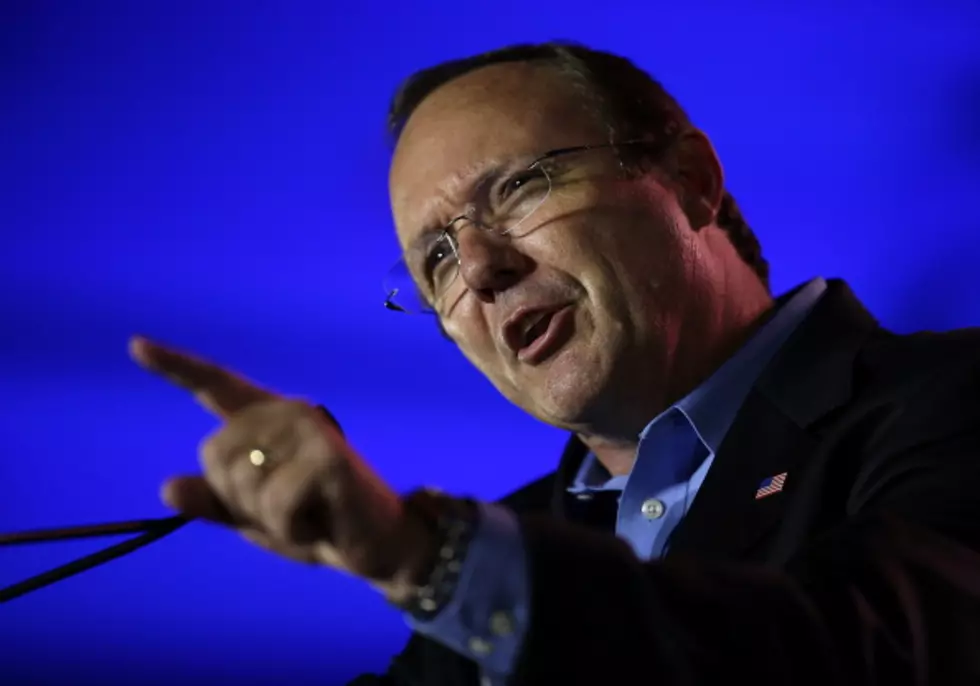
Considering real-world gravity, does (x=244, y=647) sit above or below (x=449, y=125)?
below

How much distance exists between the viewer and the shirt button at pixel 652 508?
889 mm

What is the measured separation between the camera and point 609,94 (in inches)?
42.2

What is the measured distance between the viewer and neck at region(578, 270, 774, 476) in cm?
96

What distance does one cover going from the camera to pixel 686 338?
0.96m

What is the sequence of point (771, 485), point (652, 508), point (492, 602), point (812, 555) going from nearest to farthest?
point (492, 602)
point (812, 555)
point (771, 485)
point (652, 508)

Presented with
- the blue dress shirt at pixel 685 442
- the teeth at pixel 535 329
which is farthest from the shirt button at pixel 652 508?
the teeth at pixel 535 329

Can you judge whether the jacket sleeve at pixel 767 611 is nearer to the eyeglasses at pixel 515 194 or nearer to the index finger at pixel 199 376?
the index finger at pixel 199 376

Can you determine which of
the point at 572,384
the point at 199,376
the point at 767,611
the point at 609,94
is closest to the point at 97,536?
the point at 199,376

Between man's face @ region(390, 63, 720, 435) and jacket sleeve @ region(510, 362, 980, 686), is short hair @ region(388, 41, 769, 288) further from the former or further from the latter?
jacket sleeve @ region(510, 362, 980, 686)

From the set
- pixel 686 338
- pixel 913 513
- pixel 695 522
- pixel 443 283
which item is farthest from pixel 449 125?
pixel 913 513

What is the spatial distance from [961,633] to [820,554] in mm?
76

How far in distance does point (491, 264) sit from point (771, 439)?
0.35 metres

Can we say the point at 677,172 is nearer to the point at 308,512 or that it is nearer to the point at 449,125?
the point at 449,125

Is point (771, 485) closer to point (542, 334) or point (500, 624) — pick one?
point (542, 334)
